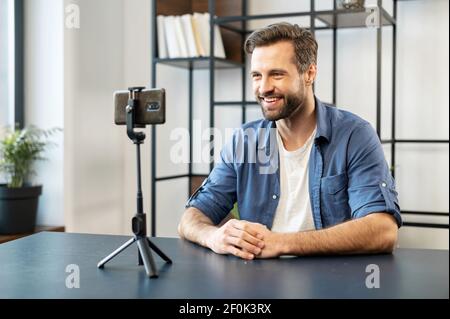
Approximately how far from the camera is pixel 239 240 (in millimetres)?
1434

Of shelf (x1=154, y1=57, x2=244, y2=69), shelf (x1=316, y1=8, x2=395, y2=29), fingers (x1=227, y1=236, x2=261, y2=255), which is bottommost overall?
fingers (x1=227, y1=236, x2=261, y2=255)

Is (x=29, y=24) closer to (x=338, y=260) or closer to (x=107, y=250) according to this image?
(x=107, y=250)

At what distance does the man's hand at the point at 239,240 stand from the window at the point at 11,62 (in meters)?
2.07

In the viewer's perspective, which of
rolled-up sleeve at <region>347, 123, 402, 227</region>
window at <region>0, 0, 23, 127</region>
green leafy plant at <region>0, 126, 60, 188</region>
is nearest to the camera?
rolled-up sleeve at <region>347, 123, 402, 227</region>

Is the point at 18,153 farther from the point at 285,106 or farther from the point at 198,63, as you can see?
the point at 285,106

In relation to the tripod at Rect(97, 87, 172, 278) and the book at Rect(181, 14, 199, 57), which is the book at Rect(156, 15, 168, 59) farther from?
the tripod at Rect(97, 87, 172, 278)

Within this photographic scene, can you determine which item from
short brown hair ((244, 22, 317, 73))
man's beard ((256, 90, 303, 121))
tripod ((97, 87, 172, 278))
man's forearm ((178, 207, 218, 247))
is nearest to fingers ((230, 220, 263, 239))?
man's forearm ((178, 207, 218, 247))

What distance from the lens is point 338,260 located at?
54.6 inches

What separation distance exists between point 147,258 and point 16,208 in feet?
6.16

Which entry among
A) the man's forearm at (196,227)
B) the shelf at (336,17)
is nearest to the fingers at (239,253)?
the man's forearm at (196,227)

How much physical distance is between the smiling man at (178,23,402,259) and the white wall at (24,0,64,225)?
155 cm

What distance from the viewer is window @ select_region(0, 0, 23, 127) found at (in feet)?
10.5

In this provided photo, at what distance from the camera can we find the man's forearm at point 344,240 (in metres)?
1.43

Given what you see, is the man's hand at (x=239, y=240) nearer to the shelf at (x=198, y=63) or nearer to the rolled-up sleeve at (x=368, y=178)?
the rolled-up sleeve at (x=368, y=178)
